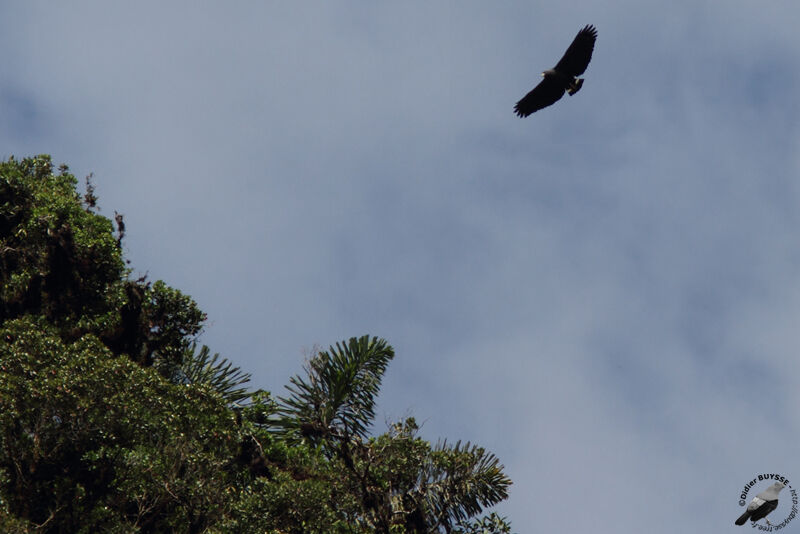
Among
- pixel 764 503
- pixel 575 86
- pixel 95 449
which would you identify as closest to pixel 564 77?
pixel 575 86

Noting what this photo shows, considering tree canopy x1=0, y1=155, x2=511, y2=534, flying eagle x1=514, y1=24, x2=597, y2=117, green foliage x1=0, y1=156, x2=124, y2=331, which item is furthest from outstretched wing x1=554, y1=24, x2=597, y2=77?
green foliage x1=0, y1=156, x2=124, y2=331

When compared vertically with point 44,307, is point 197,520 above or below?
below

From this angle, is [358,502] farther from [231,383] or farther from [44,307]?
[44,307]

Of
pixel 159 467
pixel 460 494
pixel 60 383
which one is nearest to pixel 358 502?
pixel 460 494

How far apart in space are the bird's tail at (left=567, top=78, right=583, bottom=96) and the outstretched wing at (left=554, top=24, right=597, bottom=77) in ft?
0.61

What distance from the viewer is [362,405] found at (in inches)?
920

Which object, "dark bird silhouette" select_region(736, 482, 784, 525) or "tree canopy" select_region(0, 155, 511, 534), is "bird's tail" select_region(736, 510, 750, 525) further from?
"tree canopy" select_region(0, 155, 511, 534)

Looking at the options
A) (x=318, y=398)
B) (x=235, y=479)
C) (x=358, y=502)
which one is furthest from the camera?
(x=318, y=398)

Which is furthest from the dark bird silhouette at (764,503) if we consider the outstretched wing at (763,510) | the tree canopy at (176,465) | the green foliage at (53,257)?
the green foliage at (53,257)

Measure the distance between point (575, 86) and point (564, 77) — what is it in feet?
1.04

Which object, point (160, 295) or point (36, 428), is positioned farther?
point (160, 295)

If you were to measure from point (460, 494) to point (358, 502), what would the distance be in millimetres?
2008

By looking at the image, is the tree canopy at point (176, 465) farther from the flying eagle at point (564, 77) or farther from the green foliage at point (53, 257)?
the flying eagle at point (564, 77)

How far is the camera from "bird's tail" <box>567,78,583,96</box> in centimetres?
2111
